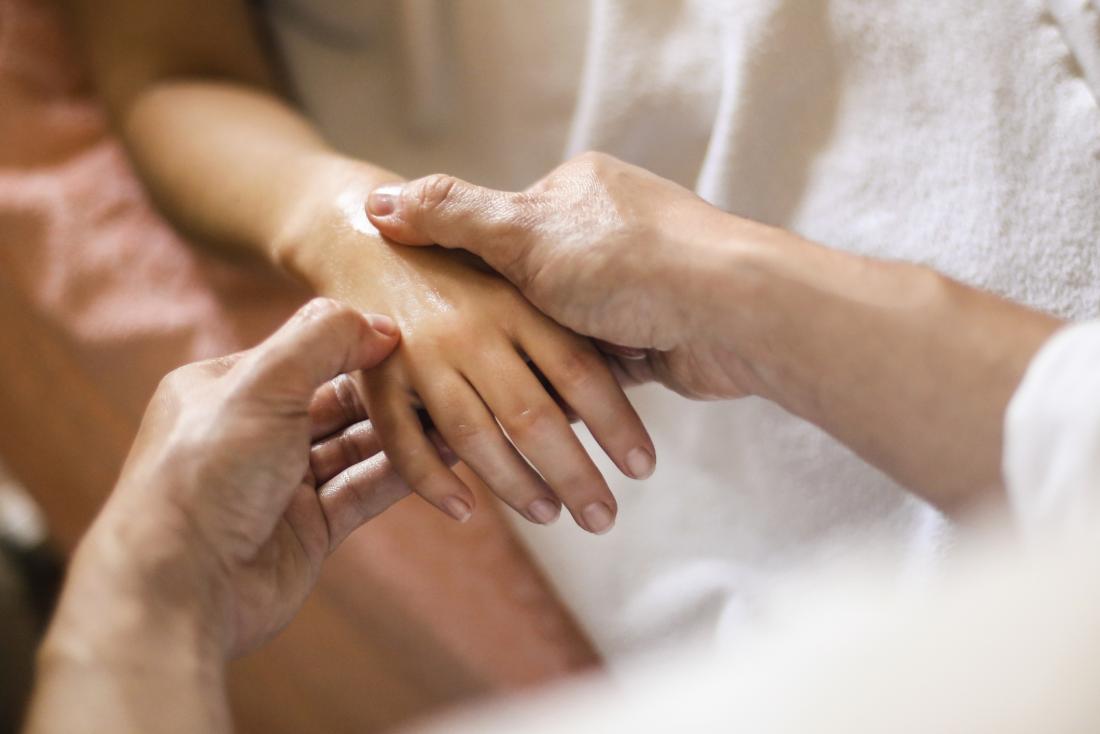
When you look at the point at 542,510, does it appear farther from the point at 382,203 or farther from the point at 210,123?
the point at 210,123

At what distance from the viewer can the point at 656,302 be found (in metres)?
0.64

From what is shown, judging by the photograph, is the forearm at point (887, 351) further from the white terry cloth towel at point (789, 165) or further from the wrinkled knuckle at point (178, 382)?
the wrinkled knuckle at point (178, 382)

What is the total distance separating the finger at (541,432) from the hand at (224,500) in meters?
0.10

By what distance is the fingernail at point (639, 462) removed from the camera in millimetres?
683

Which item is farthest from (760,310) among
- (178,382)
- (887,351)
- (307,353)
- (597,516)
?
(178,382)

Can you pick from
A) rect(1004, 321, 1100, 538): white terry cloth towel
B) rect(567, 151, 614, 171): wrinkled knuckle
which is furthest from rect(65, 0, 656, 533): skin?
rect(1004, 321, 1100, 538): white terry cloth towel

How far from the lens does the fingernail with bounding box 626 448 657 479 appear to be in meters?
0.68

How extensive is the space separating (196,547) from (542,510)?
26 centimetres

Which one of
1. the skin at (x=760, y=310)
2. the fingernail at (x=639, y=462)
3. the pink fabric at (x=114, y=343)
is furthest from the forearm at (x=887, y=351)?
the pink fabric at (x=114, y=343)

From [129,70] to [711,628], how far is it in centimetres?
84

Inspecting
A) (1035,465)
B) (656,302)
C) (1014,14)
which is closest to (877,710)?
(1035,465)

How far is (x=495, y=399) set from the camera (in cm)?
66

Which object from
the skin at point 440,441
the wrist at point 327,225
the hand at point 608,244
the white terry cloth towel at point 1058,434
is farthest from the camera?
the wrist at point 327,225

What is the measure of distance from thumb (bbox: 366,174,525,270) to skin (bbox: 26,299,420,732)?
10 cm
